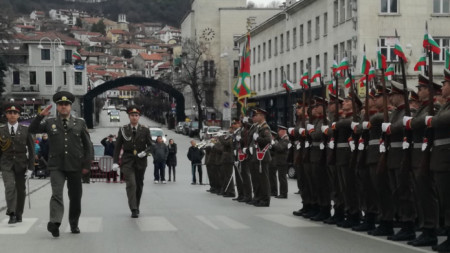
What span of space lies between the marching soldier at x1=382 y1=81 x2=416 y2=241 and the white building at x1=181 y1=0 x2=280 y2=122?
98218mm

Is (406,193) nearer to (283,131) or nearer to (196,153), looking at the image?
(283,131)

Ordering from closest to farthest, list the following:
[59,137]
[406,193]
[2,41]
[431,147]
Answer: [431,147] < [406,193] < [59,137] < [2,41]

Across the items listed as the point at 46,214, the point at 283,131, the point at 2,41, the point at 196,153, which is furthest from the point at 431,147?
the point at 2,41

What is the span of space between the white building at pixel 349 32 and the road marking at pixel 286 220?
25.1 meters

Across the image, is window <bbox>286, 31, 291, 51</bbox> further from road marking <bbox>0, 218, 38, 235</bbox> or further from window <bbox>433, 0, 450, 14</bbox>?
road marking <bbox>0, 218, 38, 235</bbox>

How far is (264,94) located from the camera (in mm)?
81750

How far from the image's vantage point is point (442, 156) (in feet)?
35.0

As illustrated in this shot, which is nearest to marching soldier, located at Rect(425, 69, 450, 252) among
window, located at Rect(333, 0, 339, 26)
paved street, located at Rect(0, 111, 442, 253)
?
paved street, located at Rect(0, 111, 442, 253)

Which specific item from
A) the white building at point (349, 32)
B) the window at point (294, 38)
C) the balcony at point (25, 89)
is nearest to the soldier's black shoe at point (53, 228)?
the white building at point (349, 32)

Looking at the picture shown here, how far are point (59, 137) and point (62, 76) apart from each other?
102 meters

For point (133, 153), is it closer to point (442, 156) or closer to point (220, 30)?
point (442, 156)

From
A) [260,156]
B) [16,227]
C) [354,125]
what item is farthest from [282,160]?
[16,227]

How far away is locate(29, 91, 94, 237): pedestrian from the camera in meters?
12.9

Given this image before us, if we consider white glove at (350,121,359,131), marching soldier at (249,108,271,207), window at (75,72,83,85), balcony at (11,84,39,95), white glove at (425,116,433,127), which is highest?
window at (75,72,83,85)
